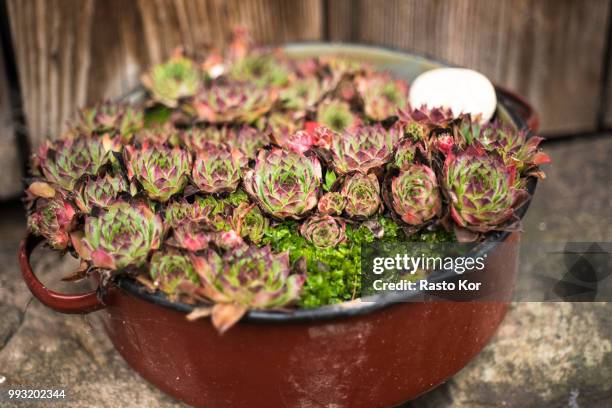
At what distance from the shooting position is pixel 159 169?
3.65 ft

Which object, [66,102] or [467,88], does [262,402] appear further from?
[66,102]

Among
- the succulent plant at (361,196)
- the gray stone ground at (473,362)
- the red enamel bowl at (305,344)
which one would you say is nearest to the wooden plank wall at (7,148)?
the gray stone ground at (473,362)

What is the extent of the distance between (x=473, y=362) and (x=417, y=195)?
1.47 ft

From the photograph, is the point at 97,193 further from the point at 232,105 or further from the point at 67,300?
the point at 232,105

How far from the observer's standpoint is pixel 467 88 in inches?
51.7

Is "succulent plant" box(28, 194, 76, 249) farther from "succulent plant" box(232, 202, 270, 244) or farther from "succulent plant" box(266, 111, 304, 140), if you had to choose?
"succulent plant" box(266, 111, 304, 140)

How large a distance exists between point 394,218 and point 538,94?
1.03 meters

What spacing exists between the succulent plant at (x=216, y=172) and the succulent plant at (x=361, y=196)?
0.58 feet

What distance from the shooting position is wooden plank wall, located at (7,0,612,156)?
162 centimetres

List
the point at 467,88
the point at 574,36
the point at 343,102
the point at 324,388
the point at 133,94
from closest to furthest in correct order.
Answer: the point at 324,388 → the point at 467,88 → the point at 343,102 → the point at 133,94 → the point at 574,36

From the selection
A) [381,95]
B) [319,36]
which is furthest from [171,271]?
[319,36]

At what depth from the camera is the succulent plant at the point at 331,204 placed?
1092 millimetres

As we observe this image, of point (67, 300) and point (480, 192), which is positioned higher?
point (480, 192)

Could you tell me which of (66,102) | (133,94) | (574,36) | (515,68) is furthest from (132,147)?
(574,36)
